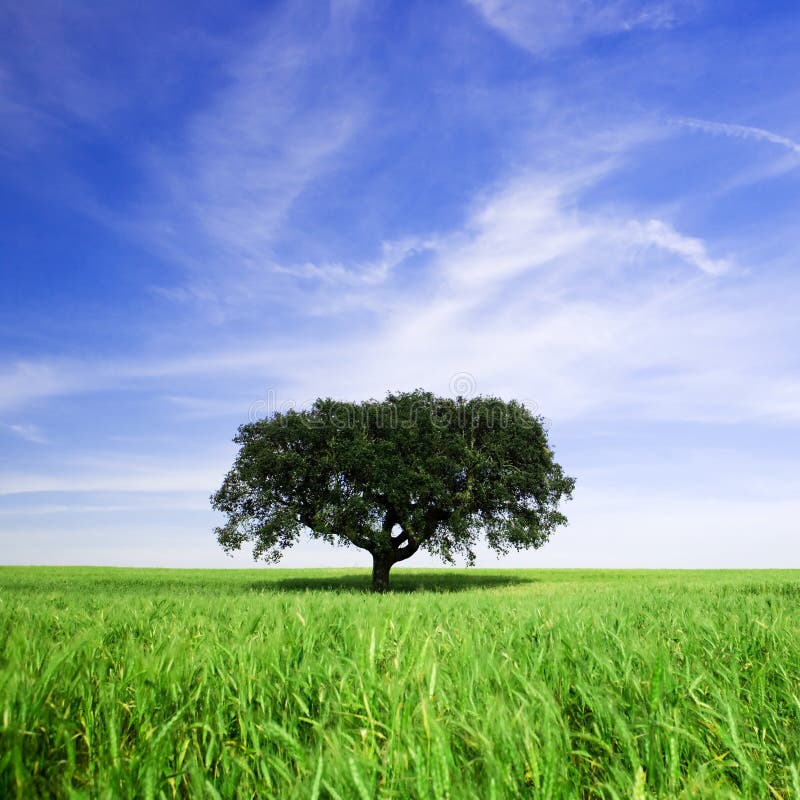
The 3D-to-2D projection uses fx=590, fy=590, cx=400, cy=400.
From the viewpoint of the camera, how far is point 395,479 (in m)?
31.2

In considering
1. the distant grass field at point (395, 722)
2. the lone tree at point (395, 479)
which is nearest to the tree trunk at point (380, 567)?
the lone tree at point (395, 479)

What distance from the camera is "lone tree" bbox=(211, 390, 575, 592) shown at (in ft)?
105

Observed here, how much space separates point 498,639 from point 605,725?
8.87ft

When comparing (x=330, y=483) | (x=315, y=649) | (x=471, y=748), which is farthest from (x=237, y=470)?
(x=471, y=748)

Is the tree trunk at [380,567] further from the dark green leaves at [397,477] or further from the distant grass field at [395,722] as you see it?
the distant grass field at [395,722]

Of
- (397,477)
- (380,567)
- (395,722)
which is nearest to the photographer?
(395,722)

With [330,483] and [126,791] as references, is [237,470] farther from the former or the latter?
[126,791]

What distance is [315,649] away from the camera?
18.5ft

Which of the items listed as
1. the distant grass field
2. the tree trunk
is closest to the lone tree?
the tree trunk

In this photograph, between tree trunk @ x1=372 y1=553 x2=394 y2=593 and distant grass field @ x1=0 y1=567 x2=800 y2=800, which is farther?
tree trunk @ x1=372 y1=553 x2=394 y2=593

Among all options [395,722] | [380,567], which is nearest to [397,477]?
[380,567]

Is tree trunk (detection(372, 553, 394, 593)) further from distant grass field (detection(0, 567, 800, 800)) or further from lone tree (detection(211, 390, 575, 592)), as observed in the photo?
distant grass field (detection(0, 567, 800, 800))

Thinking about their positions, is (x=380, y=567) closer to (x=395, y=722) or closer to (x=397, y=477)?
(x=397, y=477)

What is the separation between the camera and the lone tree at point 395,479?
105ft
